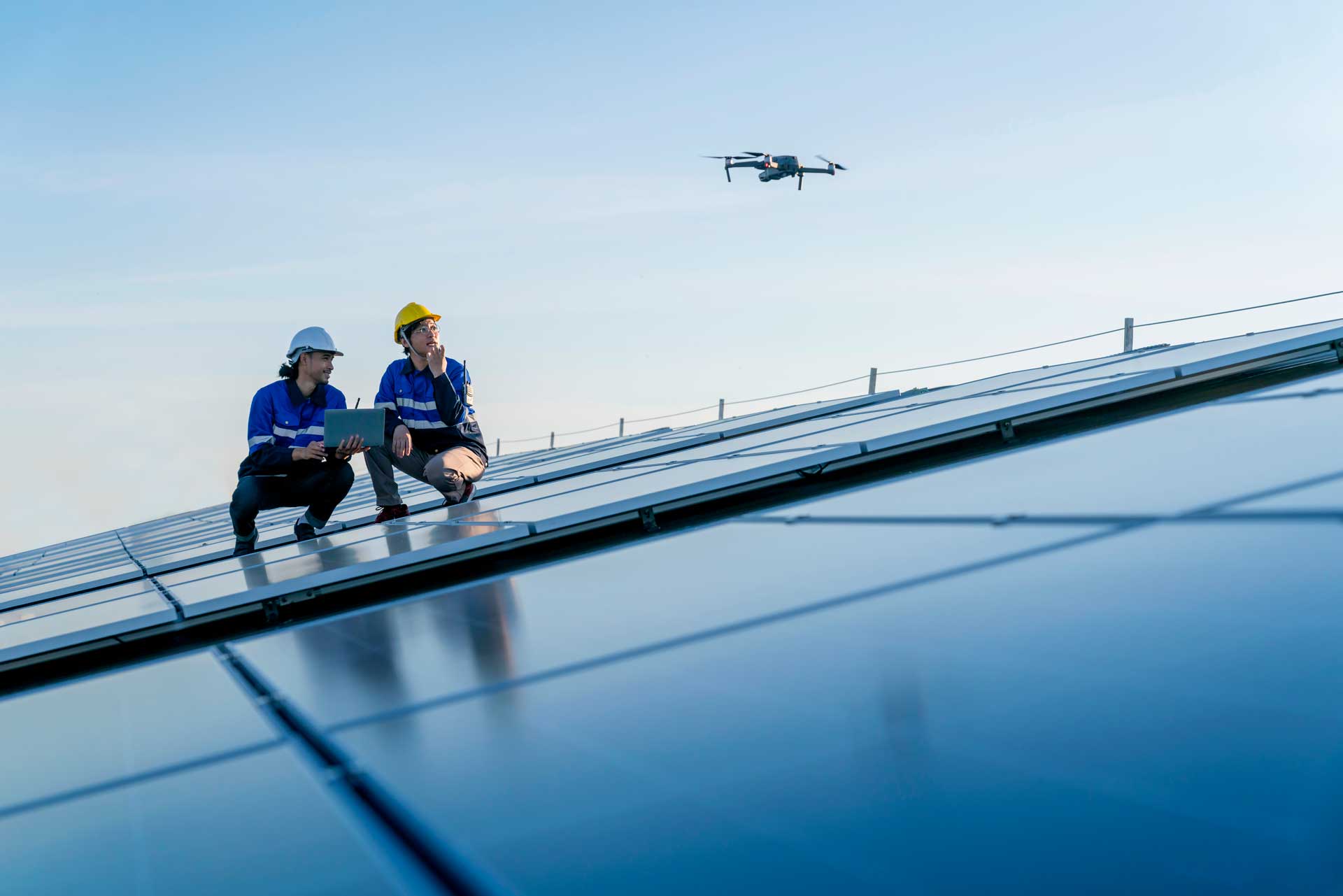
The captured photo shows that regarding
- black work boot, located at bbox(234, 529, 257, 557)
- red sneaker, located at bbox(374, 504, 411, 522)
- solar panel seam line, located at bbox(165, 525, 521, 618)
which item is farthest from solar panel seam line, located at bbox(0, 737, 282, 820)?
red sneaker, located at bbox(374, 504, 411, 522)

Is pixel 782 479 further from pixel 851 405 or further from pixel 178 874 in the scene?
pixel 851 405

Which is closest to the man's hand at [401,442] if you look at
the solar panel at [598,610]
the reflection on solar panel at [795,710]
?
the reflection on solar panel at [795,710]

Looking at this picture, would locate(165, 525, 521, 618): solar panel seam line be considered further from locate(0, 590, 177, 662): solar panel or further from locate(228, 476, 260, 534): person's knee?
locate(228, 476, 260, 534): person's knee

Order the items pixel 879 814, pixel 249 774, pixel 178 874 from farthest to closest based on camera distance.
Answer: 1. pixel 249 774
2. pixel 178 874
3. pixel 879 814

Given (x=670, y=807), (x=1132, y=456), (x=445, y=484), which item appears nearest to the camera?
(x=670, y=807)

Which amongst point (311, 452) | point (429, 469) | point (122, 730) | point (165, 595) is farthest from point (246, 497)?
point (122, 730)

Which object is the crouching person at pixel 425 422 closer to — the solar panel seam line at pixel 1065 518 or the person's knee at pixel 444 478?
the person's knee at pixel 444 478

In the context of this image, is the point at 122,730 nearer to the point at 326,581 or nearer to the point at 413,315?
the point at 326,581

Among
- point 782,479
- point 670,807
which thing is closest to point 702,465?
point 782,479
